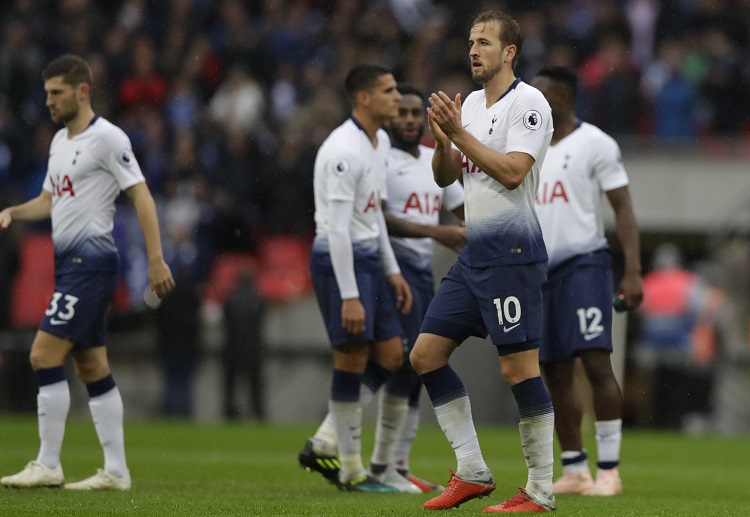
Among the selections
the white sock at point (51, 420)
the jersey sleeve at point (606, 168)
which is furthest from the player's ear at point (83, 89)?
the jersey sleeve at point (606, 168)

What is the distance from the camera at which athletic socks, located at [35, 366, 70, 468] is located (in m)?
9.49

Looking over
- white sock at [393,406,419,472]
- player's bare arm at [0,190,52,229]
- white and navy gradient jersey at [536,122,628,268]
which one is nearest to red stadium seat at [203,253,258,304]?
white sock at [393,406,419,472]

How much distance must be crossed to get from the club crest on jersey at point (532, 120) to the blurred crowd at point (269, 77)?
1315cm

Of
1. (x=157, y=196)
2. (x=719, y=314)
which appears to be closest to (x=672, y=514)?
(x=719, y=314)

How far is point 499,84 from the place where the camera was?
319 inches

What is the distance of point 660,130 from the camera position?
22312 millimetres

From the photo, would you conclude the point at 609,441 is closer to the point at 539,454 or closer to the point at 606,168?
the point at 606,168

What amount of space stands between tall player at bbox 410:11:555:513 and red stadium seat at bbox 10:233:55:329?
1359 cm

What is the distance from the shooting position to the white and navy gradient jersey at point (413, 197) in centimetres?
1052

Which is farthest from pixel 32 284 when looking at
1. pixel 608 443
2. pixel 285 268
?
pixel 608 443

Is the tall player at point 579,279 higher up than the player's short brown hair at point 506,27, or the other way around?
Answer: the player's short brown hair at point 506,27

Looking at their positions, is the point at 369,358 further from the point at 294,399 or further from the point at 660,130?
the point at 660,130

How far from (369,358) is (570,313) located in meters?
1.51

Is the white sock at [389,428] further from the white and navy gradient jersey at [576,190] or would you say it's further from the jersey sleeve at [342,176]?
the jersey sleeve at [342,176]
